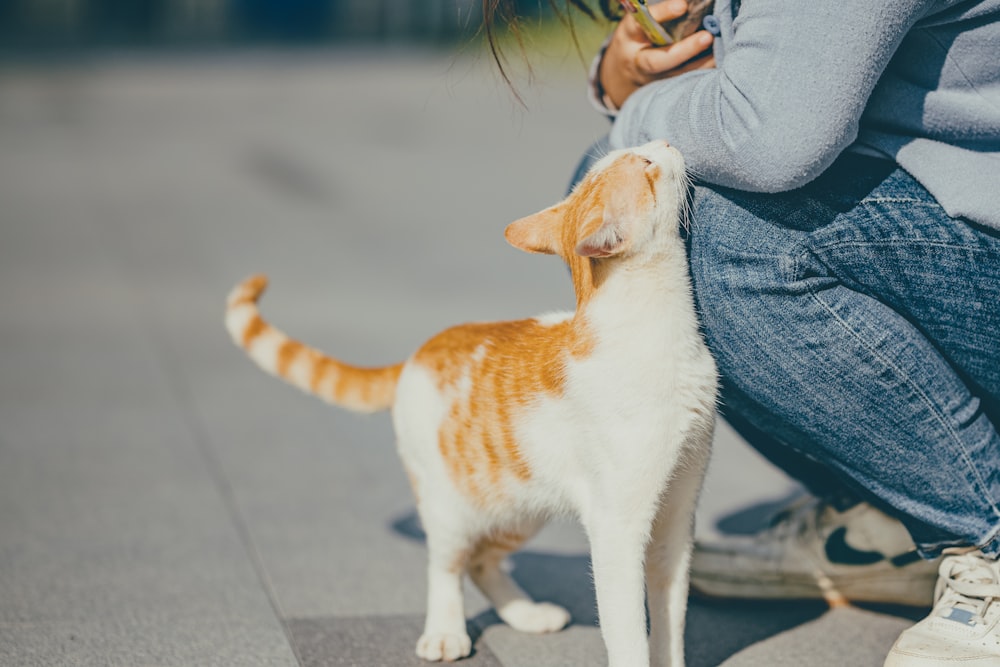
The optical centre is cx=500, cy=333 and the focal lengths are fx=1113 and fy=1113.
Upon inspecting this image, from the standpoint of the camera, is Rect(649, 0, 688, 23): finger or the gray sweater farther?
Rect(649, 0, 688, 23): finger

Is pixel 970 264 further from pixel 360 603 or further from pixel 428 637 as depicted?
pixel 360 603

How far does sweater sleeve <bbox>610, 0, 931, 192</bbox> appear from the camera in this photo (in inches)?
62.2

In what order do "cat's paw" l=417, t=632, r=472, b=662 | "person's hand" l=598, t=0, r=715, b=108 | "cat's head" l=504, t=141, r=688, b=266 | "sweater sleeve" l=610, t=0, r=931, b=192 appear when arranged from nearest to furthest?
1. "sweater sleeve" l=610, t=0, r=931, b=192
2. "cat's head" l=504, t=141, r=688, b=266
3. "person's hand" l=598, t=0, r=715, b=108
4. "cat's paw" l=417, t=632, r=472, b=662

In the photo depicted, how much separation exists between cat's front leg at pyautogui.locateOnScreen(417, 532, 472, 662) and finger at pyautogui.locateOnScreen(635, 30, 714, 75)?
0.91 meters

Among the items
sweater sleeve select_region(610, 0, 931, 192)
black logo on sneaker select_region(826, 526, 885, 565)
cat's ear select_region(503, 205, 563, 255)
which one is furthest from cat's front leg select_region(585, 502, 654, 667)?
black logo on sneaker select_region(826, 526, 885, 565)

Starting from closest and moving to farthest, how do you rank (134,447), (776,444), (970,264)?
(970,264) < (776,444) < (134,447)

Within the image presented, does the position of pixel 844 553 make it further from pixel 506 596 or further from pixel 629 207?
pixel 629 207

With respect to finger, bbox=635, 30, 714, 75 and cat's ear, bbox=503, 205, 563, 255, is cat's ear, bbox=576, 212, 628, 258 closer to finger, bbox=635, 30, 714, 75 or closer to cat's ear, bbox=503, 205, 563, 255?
cat's ear, bbox=503, 205, 563, 255

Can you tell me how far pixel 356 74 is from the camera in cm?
1277

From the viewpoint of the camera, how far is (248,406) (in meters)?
3.50

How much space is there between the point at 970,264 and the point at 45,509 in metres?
2.11

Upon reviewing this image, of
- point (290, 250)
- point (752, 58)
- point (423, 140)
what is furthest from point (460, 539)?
point (423, 140)

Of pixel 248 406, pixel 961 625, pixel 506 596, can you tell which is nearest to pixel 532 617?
pixel 506 596

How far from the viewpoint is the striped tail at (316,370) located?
217 centimetres
